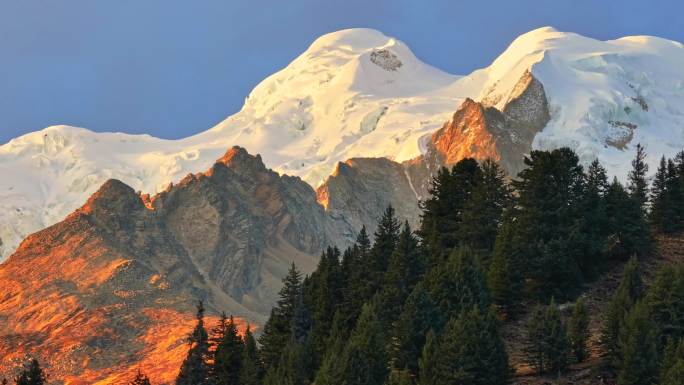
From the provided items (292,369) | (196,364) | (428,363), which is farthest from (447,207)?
(428,363)

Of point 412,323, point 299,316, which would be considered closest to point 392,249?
point 299,316

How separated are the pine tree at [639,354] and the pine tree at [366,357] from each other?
17.1m

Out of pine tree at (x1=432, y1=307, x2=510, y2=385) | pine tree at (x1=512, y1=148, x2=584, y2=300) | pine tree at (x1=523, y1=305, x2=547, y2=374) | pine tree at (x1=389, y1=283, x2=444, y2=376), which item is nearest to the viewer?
pine tree at (x1=432, y1=307, x2=510, y2=385)

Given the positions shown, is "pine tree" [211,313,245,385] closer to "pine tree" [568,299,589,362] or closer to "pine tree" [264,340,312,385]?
"pine tree" [264,340,312,385]

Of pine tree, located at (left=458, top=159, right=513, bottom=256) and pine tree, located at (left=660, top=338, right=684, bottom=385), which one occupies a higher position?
pine tree, located at (left=458, top=159, right=513, bottom=256)

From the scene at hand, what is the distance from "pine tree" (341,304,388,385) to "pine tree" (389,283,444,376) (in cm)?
139

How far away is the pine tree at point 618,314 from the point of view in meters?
85.5

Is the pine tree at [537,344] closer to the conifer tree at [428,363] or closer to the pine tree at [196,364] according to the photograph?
the conifer tree at [428,363]

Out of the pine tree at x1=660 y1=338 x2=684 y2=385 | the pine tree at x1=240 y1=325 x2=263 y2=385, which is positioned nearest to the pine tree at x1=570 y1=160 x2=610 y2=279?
the pine tree at x1=660 y1=338 x2=684 y2=385

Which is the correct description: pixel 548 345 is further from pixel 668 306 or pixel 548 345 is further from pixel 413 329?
pixel 413 329

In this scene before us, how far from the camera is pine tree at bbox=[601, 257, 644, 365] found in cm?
8550

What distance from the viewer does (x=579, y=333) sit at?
3524 inches

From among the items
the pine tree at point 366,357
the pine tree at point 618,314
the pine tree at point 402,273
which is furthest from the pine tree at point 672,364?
the pine tree at point 402,273

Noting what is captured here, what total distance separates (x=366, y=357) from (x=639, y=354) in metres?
19.5
